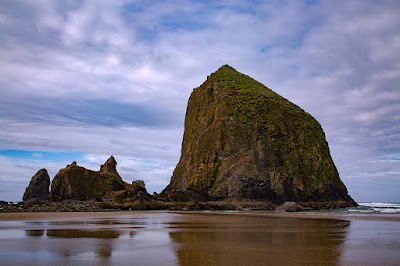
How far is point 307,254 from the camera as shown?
10.8 meters

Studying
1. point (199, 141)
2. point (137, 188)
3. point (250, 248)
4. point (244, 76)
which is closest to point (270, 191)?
point (199, 141)

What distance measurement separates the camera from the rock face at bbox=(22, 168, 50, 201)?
8138 cm

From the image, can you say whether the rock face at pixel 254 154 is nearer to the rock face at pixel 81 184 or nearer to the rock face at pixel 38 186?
the rock face at pixel 81 184

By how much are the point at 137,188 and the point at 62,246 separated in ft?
175

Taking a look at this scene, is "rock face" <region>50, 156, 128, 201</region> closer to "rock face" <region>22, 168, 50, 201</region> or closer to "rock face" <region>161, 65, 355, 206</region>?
"rock face" <region>161, 65, 355, 206</region>

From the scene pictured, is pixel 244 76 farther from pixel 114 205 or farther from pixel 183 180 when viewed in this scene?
pixel 114 205

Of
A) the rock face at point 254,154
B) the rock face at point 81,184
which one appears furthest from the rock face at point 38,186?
the rock face at point 254,154

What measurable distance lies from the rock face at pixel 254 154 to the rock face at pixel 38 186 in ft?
93.2

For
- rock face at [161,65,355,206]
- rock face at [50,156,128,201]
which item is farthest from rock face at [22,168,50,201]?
rock face at [161,65,355,206]

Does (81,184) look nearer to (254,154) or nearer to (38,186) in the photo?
(38,186)

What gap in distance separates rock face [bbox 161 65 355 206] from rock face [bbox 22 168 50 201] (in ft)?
93.2

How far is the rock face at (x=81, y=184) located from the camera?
6003cm

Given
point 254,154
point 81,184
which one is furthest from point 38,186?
point 254,154

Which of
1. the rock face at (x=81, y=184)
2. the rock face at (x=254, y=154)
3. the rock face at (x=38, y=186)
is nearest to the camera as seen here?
the rock face at (x=81, y=184)
